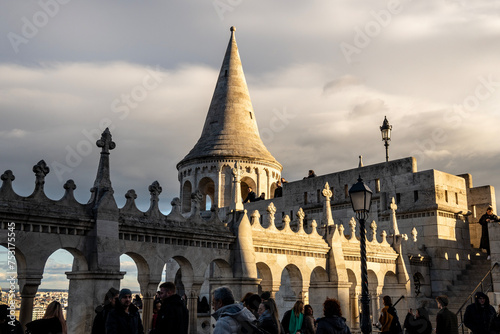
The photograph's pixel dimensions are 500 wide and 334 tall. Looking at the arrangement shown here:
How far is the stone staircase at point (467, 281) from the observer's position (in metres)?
22.1

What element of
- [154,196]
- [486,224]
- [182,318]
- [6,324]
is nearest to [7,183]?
[154,196]

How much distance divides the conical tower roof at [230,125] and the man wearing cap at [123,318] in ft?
95.9

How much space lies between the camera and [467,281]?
24438 millimetres

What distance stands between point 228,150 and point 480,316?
1075 inches

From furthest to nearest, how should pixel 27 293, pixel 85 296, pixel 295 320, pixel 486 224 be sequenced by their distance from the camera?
1. pixel 486 224
2. pixel 85 296
3. pixel 27 293
4. pixel 295 320

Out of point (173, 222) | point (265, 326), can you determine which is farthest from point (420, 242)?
point (265, 326)

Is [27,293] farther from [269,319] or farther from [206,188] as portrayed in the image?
[206,188]

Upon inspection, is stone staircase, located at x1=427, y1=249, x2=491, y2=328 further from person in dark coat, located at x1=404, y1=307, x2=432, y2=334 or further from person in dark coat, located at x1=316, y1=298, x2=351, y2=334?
person in dark coat, located at x1=316, y1=298, x2=351, y2=334

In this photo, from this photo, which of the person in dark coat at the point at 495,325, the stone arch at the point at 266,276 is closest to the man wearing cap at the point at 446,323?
the person in dark coat at the point at 495,325

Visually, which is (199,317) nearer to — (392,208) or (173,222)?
(173,222)

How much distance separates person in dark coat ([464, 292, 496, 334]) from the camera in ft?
31.1

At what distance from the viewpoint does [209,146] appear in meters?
36.8

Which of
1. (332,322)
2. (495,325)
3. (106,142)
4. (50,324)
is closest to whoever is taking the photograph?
(50,324)

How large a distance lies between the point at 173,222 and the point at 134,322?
757 cm
